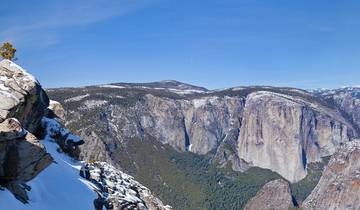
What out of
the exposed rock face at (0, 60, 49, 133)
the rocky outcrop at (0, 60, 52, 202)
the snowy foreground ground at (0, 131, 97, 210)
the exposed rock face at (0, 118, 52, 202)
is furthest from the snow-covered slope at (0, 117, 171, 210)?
the exposed rock face at (0, 60, 49, 133)

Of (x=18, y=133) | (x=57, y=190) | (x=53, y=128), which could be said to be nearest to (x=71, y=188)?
(x=57, y=190)

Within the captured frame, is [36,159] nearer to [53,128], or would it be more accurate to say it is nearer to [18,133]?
[18,133]

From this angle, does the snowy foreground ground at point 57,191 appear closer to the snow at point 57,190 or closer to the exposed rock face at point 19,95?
the snow at point 57,190

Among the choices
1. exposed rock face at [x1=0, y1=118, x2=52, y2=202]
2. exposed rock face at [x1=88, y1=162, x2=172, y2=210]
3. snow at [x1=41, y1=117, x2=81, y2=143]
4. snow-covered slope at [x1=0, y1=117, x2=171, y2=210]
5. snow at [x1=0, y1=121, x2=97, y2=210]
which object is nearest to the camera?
exposed rock face at [x1=0, y1=118, x2=52, y2=202]

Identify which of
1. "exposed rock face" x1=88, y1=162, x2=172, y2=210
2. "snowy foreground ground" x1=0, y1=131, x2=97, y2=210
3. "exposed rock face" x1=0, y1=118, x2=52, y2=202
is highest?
"exposed rock face" x1=0, y1=118, x2=52, y2=202

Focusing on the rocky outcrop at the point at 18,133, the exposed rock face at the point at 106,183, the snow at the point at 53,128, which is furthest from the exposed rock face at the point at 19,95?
the exposed rock face at the point at 106,183

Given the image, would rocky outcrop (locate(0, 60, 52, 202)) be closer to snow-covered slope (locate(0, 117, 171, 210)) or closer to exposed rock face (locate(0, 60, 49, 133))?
exposed rock face (locate(0, 60, 49, 133))

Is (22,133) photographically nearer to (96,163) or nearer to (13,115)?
(13,115)
